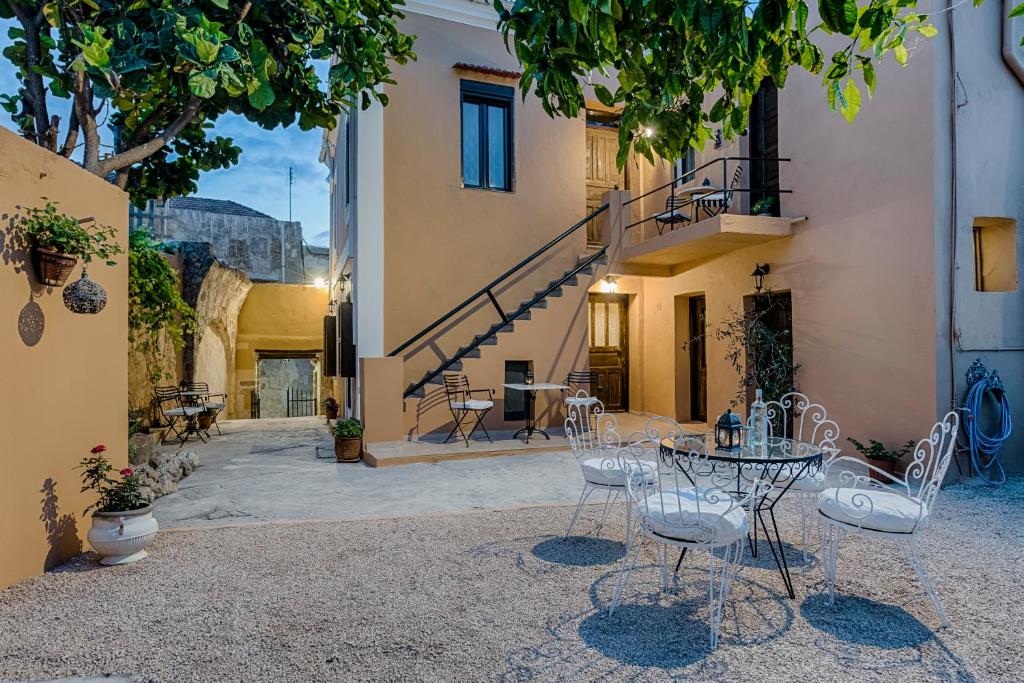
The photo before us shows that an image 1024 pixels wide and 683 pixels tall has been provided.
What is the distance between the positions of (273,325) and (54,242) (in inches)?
532

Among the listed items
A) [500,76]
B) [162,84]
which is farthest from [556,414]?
[162,84]

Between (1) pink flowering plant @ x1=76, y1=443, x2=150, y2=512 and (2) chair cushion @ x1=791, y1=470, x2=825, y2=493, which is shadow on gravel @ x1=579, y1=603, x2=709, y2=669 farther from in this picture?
(1) pink flowering plant @ x1=76, y1=443, x2=150, y2=512

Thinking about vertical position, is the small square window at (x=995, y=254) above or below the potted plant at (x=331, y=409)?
above

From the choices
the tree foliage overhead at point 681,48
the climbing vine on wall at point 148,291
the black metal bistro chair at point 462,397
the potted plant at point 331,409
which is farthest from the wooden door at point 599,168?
the tree foliage overhead at point 681,48

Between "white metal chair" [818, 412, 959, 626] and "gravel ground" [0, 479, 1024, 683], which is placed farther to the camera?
"white metal chair" [818, 412, 959, 626]

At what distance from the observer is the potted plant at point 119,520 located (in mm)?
3686

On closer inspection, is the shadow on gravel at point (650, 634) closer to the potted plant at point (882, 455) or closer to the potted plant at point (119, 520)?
the potted plant at point (119, 520)

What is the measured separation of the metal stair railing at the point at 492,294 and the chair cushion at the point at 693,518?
5.60 m

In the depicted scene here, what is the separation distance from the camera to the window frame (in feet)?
30.1

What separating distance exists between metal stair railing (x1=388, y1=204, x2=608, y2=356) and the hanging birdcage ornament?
15.0 feet

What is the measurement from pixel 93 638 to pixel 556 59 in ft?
11.0

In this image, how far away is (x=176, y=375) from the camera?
34.7ft

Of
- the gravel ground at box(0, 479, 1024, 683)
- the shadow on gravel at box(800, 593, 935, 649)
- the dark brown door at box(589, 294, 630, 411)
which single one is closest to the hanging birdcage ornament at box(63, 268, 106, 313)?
the gravel ground at box(0, 479, 1024, 683)

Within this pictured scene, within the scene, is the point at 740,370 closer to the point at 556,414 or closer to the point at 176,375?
the point at 556,414
